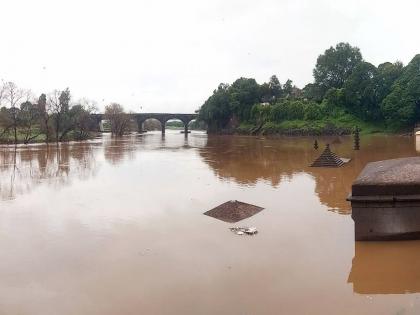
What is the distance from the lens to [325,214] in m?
12.6

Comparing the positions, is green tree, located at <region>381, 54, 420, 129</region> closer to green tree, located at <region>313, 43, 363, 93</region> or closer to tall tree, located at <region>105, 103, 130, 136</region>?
green tree, located at <region>313, 43, 363, 93</region>

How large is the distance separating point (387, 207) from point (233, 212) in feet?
16.5

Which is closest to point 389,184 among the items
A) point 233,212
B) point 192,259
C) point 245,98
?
point 192,259

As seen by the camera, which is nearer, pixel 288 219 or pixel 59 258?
pixel 59 258

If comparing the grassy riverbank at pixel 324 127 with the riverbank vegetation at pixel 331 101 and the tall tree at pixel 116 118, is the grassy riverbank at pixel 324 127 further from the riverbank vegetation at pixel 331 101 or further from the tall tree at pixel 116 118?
the tall tree at pixel 116 118

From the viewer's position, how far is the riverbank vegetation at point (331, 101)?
60000mm

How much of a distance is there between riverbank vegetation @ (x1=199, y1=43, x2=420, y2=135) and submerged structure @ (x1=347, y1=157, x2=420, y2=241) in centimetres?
5424

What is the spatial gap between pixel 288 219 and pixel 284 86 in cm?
8860

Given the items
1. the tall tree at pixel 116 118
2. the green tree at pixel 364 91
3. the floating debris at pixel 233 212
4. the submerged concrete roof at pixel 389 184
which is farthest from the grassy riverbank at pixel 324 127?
the submerged concrete roof at pixel 389 184

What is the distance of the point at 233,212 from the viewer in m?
12.7

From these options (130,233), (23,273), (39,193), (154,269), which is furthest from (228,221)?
(39,193)

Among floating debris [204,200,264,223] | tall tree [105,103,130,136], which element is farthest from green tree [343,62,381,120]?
floating debris [204,200,264,223]

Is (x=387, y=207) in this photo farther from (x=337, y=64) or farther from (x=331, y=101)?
(x=337, y=64)

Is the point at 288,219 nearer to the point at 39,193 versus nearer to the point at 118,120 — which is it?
the point at 39,193
